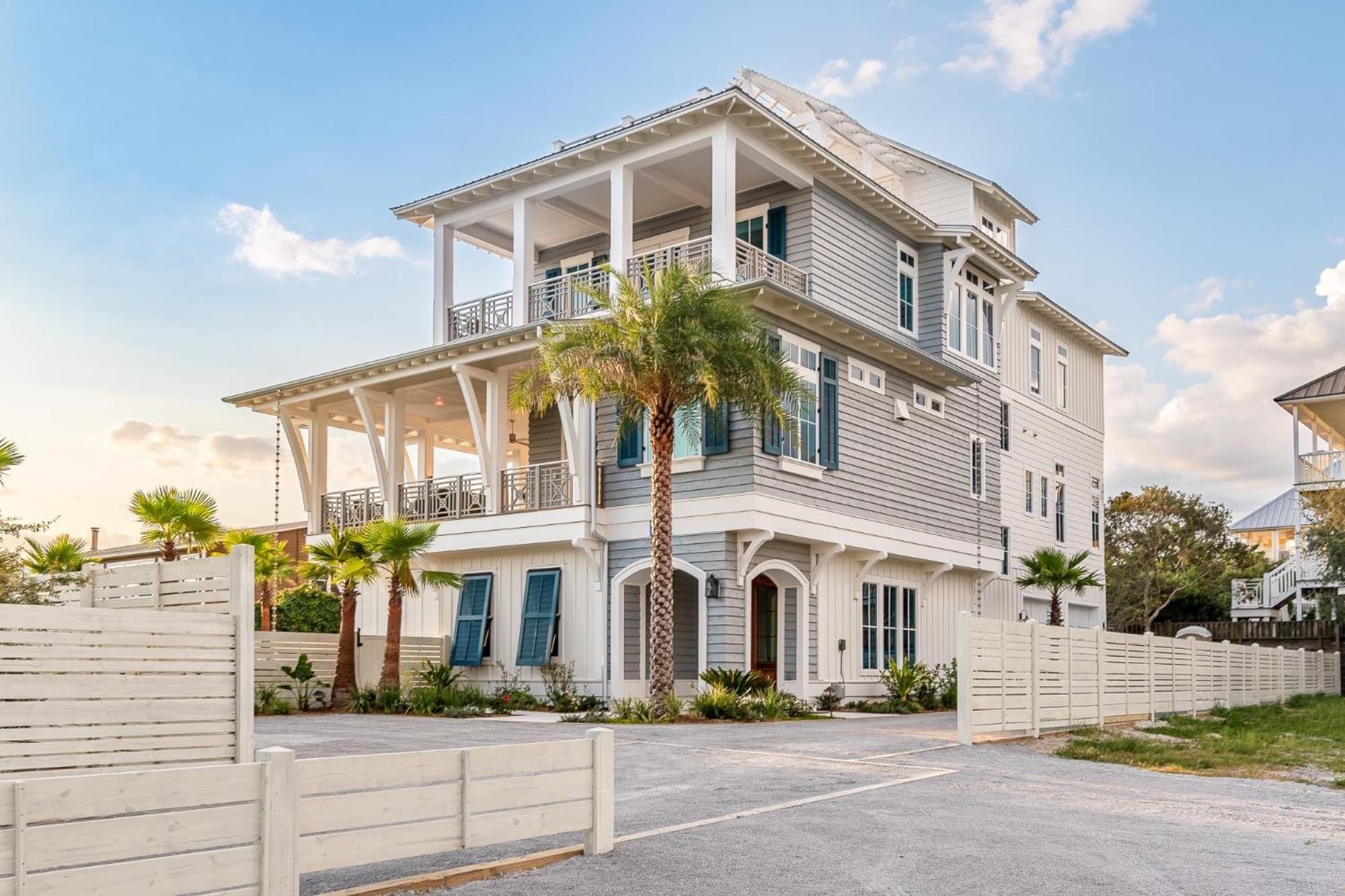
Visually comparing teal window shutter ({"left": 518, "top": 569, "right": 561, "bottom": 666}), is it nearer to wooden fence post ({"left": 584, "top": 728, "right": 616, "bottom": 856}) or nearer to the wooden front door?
the wooden front door

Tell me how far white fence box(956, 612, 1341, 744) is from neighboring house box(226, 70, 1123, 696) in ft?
15.2

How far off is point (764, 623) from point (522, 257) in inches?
298

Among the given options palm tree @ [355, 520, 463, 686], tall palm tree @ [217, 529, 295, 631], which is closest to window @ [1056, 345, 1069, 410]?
palm tree @ [355, 520, 463, 686]

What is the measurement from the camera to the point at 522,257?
22281 mm

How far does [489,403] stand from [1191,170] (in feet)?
45.8

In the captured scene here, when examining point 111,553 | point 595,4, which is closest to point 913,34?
point 595,4

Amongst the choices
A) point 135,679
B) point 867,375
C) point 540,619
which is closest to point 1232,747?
point 867,375

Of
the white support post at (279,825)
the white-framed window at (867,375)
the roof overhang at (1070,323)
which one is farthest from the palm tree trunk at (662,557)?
the roof overhang at (1070,323)

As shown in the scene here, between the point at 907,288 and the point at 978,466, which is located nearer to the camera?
the point at 907,288

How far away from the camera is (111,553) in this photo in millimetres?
39031

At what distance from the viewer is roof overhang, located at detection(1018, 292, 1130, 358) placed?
29562 mm

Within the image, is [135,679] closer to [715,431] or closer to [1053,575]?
[715,431]

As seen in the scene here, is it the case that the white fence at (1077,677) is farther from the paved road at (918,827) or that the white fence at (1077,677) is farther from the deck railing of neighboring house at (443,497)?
the deck railing of neighboring house at (443,497)

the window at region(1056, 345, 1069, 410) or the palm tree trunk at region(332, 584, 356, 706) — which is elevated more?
the window at region(1056, 345, 1069, 410)
